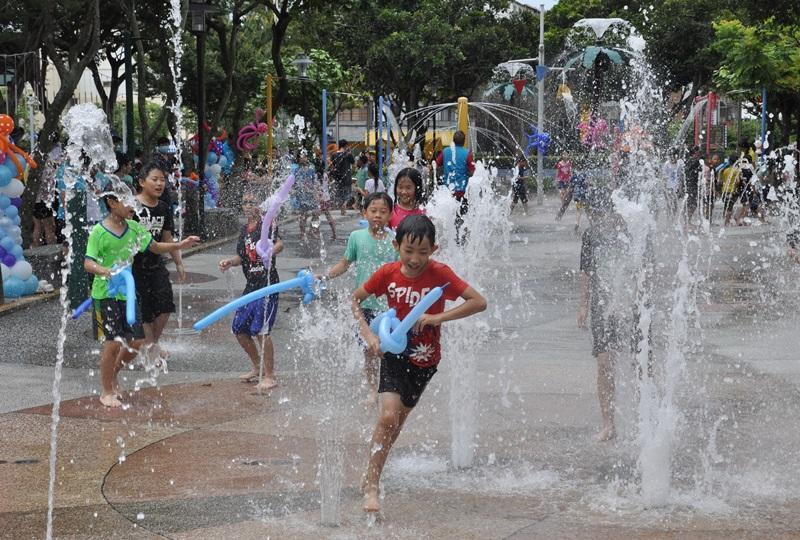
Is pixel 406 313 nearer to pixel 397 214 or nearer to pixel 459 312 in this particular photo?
pixel 459 312

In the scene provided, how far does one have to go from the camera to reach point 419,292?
4.93 meters

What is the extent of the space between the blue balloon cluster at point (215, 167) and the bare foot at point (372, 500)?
17920 mm

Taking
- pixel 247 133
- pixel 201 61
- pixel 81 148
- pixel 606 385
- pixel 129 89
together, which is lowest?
pixel 606 385

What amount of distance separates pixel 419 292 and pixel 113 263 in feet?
9.43

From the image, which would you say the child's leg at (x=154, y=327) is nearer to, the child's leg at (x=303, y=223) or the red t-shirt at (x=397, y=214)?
the red t-shirt at (x=397, y=214)

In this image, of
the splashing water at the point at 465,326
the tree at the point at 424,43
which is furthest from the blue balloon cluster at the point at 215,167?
the tree at the point at 424,43

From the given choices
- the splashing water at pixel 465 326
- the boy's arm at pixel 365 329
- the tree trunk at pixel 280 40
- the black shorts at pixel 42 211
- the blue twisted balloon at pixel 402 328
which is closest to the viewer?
the blue twisted balloon at pixel 402 328

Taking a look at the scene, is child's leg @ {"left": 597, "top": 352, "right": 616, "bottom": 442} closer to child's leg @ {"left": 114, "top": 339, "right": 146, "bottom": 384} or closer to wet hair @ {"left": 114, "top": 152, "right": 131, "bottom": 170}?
child's leg @ {"left": 114, "top": 339, "right": 146, "bottom": 384}

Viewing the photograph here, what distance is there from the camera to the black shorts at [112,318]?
23.3ft

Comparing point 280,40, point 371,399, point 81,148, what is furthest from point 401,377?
point 280,40

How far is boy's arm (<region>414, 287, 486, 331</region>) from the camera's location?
15.7 feet

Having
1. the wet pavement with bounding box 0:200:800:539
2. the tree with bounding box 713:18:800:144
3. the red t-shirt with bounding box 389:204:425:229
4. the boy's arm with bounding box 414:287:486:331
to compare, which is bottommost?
the wet pavement with bounding box 0:200:800:539

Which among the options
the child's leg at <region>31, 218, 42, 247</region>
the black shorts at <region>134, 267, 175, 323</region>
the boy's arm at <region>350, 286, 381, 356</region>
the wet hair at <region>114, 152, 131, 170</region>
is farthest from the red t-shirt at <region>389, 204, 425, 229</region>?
the child's leg at <region>31, 218, 42, 247</region>

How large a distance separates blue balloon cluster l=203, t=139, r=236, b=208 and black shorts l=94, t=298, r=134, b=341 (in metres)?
15.3
